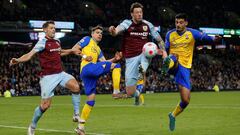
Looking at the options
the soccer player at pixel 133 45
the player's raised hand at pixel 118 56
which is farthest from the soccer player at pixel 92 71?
the soccer player at pixel 133 45

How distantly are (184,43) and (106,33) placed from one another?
1569 inches

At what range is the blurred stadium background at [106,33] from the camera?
45.7 metres

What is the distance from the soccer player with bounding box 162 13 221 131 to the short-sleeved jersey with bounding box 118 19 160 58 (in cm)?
Answer: 65

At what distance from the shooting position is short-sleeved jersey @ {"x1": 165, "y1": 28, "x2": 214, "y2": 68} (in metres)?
12.8

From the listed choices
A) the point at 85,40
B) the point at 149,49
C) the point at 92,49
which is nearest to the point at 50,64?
the point at 85,40

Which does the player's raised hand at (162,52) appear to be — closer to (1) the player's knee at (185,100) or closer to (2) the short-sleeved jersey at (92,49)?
(1) the player's knee at (185,100)

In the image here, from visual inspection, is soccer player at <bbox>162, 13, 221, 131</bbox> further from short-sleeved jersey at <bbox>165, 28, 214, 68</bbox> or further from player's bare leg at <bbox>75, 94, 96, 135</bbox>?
player's bare leg at <bbox>75, 94, 96, 135</bbox>

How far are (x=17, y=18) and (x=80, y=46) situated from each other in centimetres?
3576

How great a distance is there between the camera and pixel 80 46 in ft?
44.3

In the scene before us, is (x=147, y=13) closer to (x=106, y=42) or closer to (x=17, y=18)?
(x=106, y=42)

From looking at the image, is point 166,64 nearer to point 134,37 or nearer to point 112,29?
point 134,37

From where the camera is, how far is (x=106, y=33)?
52500mm

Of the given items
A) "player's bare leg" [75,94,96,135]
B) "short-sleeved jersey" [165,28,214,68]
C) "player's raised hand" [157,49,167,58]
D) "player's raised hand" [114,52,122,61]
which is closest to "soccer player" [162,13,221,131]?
"short-sleeved jersey" [165,28,214,68]

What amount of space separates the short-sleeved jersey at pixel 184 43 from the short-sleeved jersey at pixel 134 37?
0.57 meters
